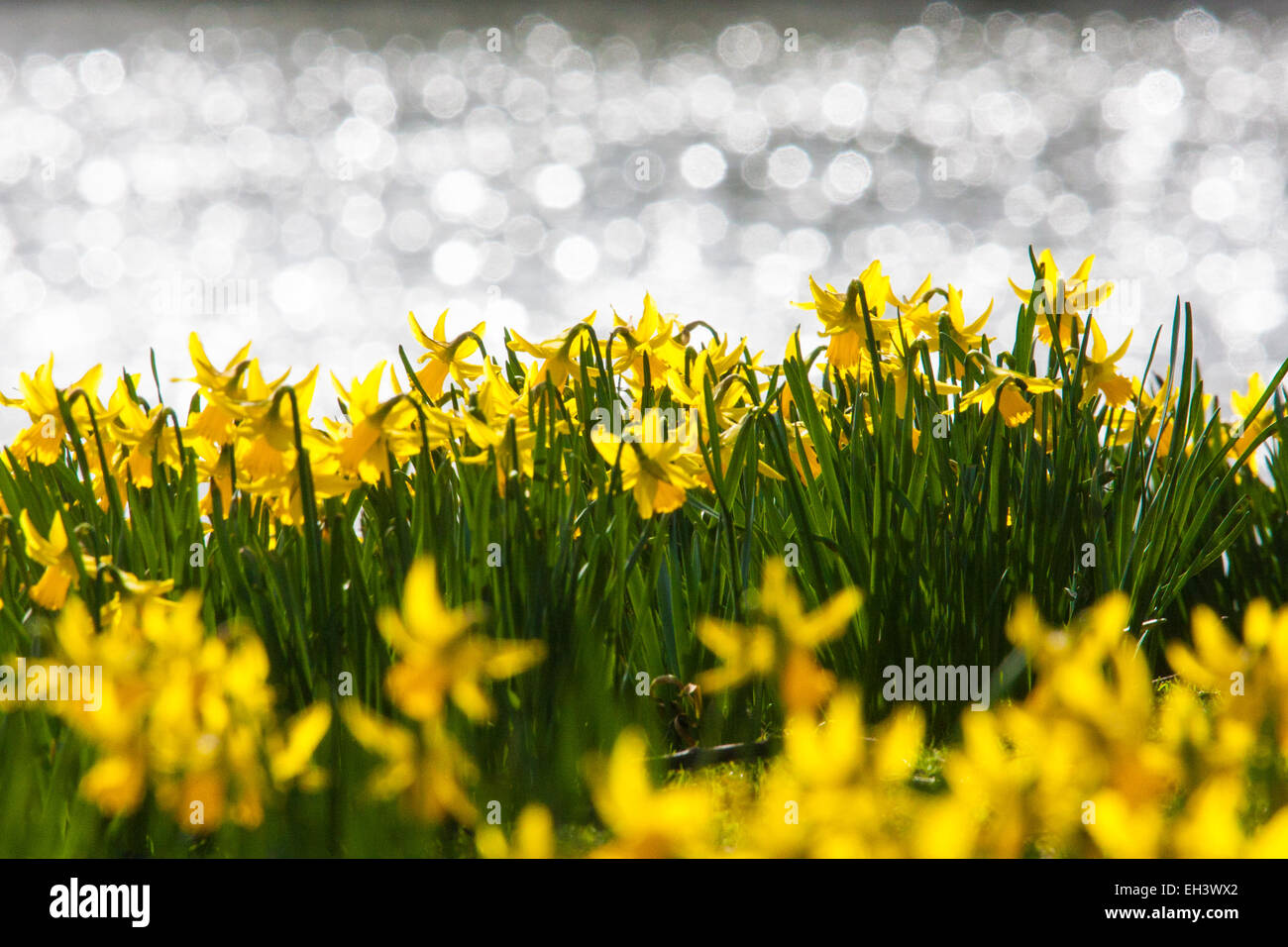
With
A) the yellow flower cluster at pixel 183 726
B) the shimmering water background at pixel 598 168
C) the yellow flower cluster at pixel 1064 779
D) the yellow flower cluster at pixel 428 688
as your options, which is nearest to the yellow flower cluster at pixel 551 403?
the yellow flower cluster at pixel 183 726

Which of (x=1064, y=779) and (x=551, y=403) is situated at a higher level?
(x=551, y=403)

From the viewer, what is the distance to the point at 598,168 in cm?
1636

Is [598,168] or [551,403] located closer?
[551,403]

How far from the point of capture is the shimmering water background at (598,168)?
12.0 m

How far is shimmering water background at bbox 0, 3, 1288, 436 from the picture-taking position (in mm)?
11953

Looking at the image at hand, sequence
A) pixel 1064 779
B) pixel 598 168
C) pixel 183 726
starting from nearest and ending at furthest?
pixel 1064 779 → pixel 183 726 → pixel 598 168

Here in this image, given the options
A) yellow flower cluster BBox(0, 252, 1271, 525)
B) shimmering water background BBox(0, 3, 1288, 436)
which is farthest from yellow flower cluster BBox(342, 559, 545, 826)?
shimmering water background BBox(0, 3, 1288, 436)

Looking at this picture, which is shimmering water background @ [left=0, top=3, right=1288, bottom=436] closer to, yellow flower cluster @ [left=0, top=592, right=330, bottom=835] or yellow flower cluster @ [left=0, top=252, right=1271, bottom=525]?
yellow flower cluster @ [left=0, top=252, right=1271, bottom=525]

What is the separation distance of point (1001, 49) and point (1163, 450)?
2401 centimetres

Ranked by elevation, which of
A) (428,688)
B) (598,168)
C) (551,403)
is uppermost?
(598,168)

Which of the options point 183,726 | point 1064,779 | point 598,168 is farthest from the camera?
point 598,168

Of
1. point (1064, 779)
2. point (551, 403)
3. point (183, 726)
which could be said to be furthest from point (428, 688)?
point (551, 403)

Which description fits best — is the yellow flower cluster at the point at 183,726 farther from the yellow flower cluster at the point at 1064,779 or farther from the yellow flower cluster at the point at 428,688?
the yellow flower cluster at the point at 1064,779

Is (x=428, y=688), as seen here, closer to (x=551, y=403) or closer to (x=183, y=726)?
(x=183, y=726)
